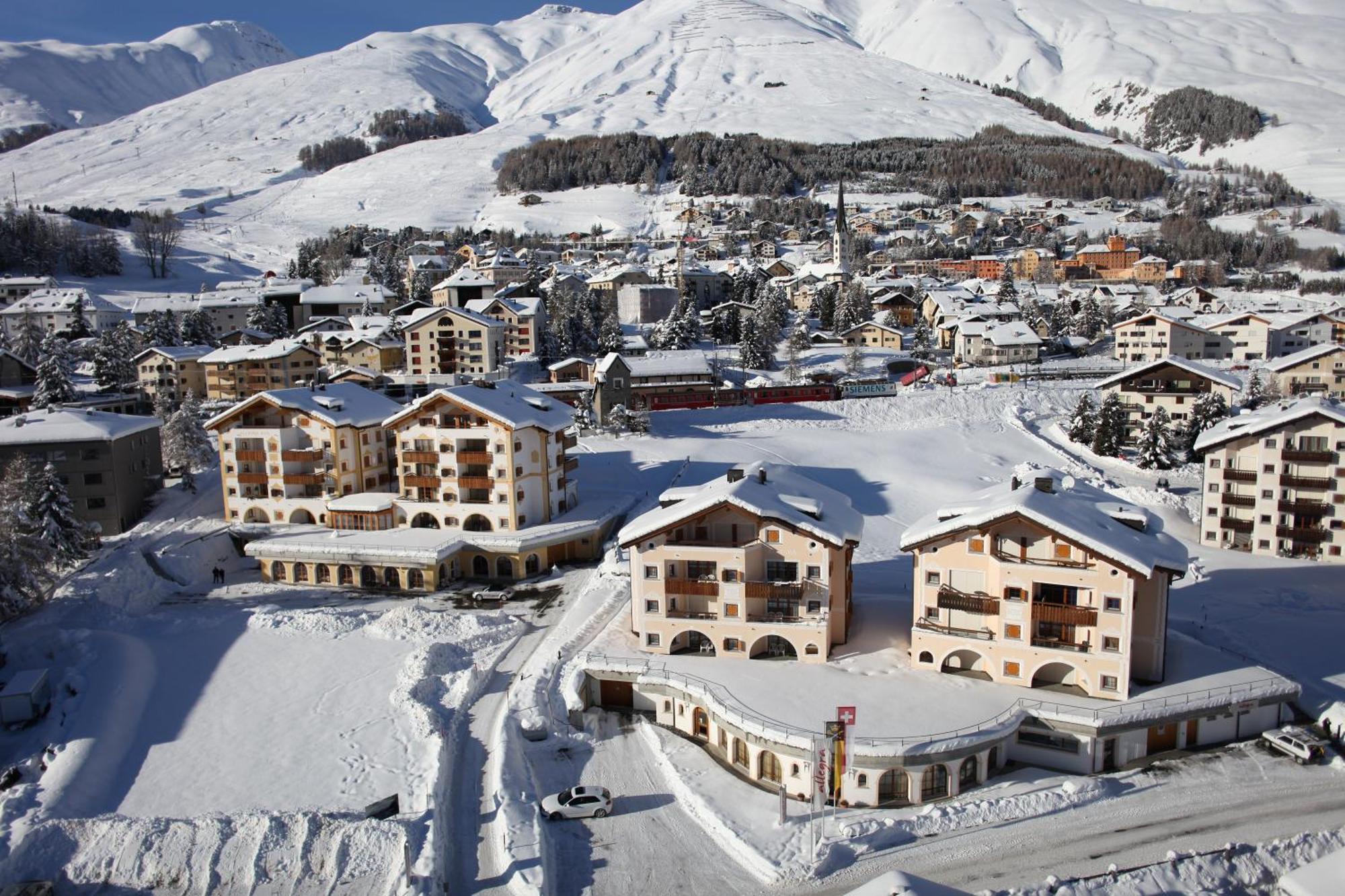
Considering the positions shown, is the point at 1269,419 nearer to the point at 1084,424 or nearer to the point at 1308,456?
the point at 1308,456

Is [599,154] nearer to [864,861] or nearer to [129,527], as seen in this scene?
[129,527]

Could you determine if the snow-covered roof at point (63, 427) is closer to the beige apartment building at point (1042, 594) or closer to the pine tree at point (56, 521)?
the pine tree at point (56, 521)

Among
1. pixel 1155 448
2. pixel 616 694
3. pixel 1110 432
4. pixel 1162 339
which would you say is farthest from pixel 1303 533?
pixel 1162 339

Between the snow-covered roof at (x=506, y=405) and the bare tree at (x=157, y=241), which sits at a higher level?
the bare tree at (x=157, y=241)

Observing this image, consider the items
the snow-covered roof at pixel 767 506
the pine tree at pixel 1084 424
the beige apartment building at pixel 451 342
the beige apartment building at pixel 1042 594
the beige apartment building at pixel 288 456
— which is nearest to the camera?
the beige apartment building at pixel 1042 594

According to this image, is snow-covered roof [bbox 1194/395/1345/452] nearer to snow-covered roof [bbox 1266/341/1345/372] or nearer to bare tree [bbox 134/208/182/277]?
snow-covered roof [bbox 1266/341/1345/372]

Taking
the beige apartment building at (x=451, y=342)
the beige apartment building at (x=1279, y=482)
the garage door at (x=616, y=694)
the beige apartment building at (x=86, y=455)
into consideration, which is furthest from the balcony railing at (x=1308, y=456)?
the beige apartment building at (x=451, y=342)
